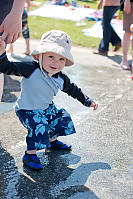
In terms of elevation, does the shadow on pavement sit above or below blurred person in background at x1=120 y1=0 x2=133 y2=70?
below

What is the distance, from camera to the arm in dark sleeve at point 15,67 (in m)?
2.67

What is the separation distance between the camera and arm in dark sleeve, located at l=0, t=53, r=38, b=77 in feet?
8.75

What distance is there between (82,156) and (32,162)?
493 millimetres

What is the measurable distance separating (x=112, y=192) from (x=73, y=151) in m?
0.65

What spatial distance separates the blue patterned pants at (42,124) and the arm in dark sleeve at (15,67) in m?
0.31

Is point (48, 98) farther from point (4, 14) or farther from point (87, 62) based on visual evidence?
point (87, 62)

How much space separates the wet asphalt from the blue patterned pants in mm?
211

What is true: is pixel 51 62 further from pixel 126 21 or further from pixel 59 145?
pixel 126 21

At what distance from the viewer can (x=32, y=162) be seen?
2.81 m

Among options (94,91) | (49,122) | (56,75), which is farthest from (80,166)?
(94,91)

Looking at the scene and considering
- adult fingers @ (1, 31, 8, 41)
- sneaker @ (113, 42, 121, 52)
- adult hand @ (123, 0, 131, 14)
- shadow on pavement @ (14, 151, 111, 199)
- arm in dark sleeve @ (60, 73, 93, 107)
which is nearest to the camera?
shadow on pavement @ (14, 151, 111, 199)

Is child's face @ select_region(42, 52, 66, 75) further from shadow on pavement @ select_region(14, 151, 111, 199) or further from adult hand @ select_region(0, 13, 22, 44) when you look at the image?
shadow on pavement @ select_region(14, 151, 111, 199)

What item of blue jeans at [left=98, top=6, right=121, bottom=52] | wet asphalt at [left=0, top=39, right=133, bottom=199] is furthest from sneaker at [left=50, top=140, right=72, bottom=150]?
blue jeans at [left=98, top=6, right=121, bottom=52]

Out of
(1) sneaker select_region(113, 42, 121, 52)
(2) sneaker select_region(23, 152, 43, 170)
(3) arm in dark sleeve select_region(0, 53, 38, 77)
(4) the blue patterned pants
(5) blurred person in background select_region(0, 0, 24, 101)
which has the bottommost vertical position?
(1) sneaker select_region(113, 42, 121, 52)
